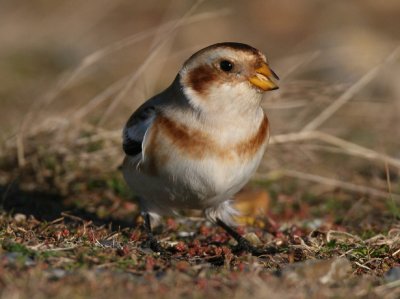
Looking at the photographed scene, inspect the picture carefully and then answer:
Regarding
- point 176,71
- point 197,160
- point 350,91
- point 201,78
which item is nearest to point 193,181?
point 197,160

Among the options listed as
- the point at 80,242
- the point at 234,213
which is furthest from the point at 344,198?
the point at 80,242

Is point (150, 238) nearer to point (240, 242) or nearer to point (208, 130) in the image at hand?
point (240, 242)

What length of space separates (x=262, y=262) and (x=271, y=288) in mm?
747

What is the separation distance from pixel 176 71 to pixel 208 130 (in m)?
5.11

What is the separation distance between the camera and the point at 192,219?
479cm

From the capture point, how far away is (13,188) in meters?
5.24

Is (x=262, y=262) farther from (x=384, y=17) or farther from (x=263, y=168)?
(x=384, y=17)

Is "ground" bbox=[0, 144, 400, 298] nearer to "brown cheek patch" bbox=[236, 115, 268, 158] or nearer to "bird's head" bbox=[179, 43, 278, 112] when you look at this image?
"brown cheek patch" bbox=[236, 115, 268, 158]

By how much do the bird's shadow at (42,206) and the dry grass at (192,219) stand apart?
0.02 m

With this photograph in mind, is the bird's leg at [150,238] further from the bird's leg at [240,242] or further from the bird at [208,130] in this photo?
the bird's leg at [240,242]

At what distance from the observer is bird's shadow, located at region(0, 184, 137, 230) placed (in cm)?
474

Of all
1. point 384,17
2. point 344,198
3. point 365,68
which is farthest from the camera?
point 384,17

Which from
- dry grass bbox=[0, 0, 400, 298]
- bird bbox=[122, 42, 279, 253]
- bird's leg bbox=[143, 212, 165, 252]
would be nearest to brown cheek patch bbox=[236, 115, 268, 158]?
bird bbox=[122, 42, 279, 253]

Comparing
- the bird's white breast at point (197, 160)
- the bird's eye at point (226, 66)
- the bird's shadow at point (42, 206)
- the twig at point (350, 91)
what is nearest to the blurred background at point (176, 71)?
Result: the twig at point (350, 91)
